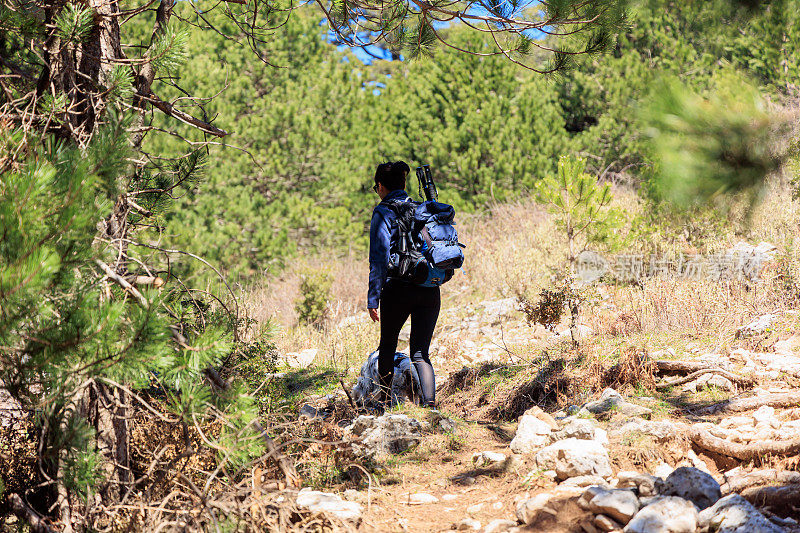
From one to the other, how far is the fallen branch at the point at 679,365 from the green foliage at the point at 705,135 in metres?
2.65

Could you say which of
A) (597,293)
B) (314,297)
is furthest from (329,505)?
(314,297)

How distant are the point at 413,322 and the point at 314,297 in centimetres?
561

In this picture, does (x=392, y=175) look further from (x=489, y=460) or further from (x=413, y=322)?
(x=489, y=460)

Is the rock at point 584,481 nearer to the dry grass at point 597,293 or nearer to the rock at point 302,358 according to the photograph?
the dry grass at point 597,293

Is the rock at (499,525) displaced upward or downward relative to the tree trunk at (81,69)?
downward

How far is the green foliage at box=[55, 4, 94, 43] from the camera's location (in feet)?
8.41

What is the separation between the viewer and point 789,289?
6.07m

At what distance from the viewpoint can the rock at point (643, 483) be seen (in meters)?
2.70

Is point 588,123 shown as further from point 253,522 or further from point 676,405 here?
point 253,522

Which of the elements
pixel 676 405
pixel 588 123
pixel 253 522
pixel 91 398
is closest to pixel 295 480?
pixel 253 522

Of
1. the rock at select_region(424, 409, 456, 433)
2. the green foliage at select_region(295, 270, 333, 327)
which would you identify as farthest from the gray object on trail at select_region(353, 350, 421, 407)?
the green foliage at select_region(295, 270, 333, 327)

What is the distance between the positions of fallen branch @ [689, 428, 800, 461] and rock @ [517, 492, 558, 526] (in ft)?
3.03

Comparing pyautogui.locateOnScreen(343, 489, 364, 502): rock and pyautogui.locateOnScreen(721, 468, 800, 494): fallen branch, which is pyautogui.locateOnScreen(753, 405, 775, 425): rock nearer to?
pyautogui.locateOnScreen(721, 468, 800, 494): fallen branch

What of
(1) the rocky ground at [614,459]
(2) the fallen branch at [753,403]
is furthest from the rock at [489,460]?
(2) the fallen branch at [753,403]
